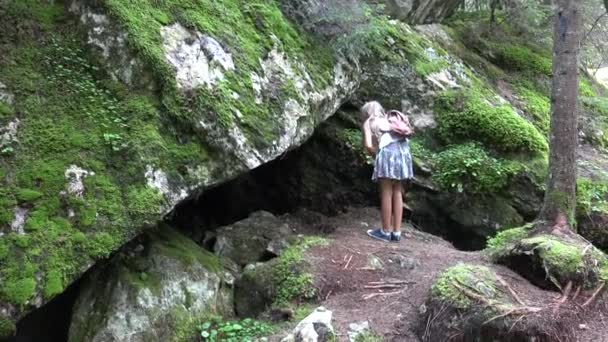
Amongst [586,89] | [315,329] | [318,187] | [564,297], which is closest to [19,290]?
[315,329]

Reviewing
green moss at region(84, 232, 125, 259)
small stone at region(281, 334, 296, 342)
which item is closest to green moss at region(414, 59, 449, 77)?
small stone at region(281, 334, 296, 342)

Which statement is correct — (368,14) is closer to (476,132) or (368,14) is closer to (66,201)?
(476,132)

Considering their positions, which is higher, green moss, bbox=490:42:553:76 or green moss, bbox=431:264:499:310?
green moss, bbox=490:42:553:76

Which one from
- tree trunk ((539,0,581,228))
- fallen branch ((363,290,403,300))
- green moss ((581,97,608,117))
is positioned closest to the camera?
fallen branch ((363,290,403,300))

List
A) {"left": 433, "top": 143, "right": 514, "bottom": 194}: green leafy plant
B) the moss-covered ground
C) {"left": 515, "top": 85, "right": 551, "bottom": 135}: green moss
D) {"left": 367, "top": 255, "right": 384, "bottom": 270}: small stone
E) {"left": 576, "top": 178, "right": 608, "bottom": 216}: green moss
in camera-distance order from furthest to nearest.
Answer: {"left": 515, "top": 85, "right": 551, "bottom": 135}: green moss < {"left": 433, "top": 143, "right": 514, "bottom": 194}: green leafy plant < {"left": 576, "top": 178, "right": 608, "bottom": 216}: green moss < {"left": 367, "top": 255, "right": 384, "bottom": 270}: small stone < the moss-covered ground

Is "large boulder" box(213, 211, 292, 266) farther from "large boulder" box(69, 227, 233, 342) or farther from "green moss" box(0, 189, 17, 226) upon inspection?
"green moss" box(0, 189, 17, 226)

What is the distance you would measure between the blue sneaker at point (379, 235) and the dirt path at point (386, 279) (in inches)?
5.0

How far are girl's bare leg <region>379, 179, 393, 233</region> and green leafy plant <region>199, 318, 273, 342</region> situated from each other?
9.03ft

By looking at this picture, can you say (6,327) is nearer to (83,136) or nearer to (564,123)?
(83,136)

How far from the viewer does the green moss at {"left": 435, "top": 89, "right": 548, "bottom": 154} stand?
8.85 m

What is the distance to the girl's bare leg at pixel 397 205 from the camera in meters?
7.30

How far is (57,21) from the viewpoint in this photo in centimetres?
529

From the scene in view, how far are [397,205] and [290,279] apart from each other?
7.36 ft

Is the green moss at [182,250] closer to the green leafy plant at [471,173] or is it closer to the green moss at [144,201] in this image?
the green moss at [144,201]
